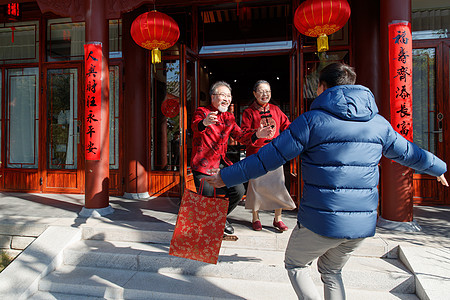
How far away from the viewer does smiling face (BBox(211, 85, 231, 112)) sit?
9.61 ft

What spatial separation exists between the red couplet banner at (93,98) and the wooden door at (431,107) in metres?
4.79

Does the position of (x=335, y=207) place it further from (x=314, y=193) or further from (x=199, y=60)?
(x=199, y=60)

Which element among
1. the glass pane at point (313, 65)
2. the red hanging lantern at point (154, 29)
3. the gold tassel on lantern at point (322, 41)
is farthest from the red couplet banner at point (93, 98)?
the glass pane at point (313, 65)

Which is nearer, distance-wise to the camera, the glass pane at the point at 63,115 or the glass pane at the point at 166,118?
the glass pane at the point at 166,118

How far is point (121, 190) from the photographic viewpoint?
5348mm

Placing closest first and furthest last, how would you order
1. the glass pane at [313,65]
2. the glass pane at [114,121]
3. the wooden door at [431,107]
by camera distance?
the wooden door at [431,107] < the glass pane at [313,65] < the glass pane at [114,121]

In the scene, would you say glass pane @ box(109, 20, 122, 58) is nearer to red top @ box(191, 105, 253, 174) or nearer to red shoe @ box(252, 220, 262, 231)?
red top @ box(191, 105, 253, 174)

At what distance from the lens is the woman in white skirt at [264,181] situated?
3.29 metres

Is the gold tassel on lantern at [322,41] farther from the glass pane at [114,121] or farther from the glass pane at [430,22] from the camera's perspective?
the glass pane at [114,121]

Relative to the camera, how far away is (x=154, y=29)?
12.4 ft

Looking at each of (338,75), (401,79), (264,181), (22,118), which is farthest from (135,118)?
(338,75)

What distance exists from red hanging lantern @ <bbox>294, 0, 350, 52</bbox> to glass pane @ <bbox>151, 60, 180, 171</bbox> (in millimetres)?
2510

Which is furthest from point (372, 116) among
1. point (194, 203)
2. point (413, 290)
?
point (413, 290)

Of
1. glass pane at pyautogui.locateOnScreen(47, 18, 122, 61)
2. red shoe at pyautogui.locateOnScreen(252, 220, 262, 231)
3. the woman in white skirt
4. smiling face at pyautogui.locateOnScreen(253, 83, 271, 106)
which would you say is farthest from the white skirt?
glass pane at pyautogui.locateOnScreen(47, 18, 122, 61)
